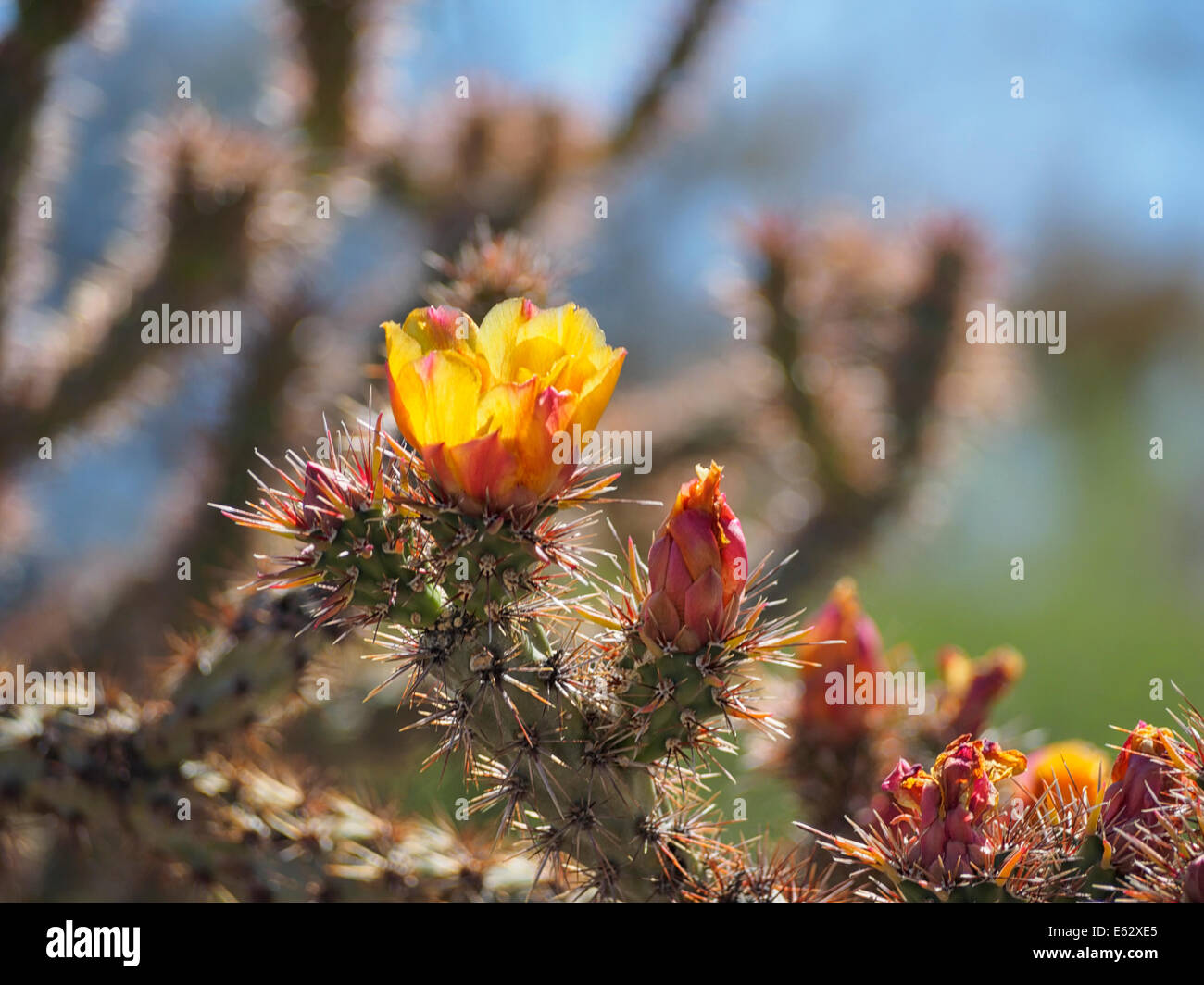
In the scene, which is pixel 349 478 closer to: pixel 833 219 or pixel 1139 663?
pixel 833 219

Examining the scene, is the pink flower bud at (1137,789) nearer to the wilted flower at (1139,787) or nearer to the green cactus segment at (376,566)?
the wilted flower at (1139,787)

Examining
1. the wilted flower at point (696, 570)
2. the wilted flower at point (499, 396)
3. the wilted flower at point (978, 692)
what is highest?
the wilted flower at point (499, 396)

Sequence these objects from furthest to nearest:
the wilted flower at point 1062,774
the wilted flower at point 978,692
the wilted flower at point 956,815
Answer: the wilted flower at point 978,692 → the wilted flower at point 1062,774 → the wilted flower at point 956,815

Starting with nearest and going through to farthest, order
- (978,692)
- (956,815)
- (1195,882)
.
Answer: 1. (1195,882)
2. (956,815)
3. (978,692)

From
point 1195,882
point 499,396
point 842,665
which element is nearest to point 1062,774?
point 842,665

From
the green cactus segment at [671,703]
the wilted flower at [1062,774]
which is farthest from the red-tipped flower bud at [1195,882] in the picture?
the green cactus segment at [671,703]

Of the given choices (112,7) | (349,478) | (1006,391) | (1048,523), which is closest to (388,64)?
(112,7)

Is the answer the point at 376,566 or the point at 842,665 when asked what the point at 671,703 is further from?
the point at 842,665
